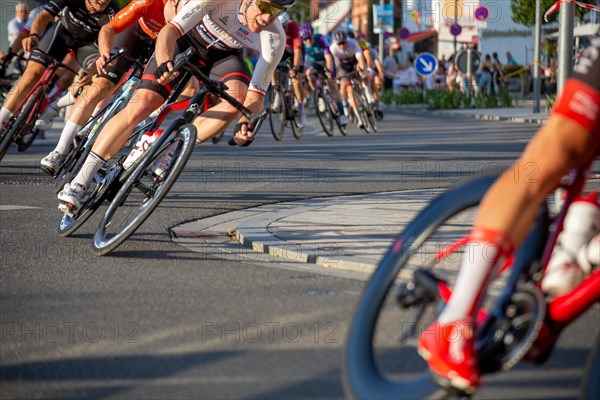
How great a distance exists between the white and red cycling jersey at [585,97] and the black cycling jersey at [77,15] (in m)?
7.84

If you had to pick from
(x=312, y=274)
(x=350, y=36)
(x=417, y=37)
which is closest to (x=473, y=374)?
(x=312, y=274)

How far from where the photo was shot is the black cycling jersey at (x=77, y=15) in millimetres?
11000

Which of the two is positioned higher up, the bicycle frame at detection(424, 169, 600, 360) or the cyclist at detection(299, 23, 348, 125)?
the bicycle frame at detection(424, 169, 600, 360)

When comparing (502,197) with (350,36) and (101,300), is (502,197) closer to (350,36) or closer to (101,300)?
(101,300)

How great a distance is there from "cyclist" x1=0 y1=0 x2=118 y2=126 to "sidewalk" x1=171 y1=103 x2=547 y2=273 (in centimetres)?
249

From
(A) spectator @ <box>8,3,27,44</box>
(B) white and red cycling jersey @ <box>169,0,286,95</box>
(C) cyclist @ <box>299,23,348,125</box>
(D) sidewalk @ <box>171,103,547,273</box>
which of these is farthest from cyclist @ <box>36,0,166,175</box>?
(C) cyclist @ <box>299,23,348,125</box>

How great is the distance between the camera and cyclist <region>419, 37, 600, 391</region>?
3467 millimetres

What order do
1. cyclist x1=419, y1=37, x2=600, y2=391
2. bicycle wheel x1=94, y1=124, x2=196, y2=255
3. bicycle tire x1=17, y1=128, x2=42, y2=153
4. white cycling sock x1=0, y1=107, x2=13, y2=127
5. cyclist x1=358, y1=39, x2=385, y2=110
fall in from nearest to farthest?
1. cyclist x1=419, y1=37, x2=600, y2=391
2. bicycle wheel x1=94, y1=124, x2=196, y2=255
3. white cycling sock x1=0, y1=107, x2=13, y2=127
4. bicycle tire x1=17, y1=128, x2=42, y2=153
5. cyclist x1=358, y1=39, x2=385, y2=110

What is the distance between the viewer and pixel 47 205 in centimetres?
1022

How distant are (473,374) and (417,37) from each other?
7573 centimetres

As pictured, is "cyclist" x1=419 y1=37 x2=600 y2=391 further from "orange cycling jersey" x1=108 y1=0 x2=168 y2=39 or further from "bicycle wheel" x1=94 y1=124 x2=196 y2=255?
"orange cycling jersey" x1=108 y1=0 x2=168 y2=39

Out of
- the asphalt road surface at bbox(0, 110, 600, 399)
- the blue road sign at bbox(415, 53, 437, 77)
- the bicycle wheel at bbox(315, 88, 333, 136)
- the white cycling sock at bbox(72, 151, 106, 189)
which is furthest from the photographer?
the blue road sign at bbox(415, 53, 437, 77)

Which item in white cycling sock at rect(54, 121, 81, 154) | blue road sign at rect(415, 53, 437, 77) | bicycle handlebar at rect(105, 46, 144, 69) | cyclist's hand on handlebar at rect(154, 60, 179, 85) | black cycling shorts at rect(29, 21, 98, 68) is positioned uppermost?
cyclist's hand on handlebar at rect(154, 60, 179, 85)

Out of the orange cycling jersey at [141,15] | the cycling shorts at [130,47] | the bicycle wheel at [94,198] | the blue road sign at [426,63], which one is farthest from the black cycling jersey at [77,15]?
the blue road sign at [426,63]
